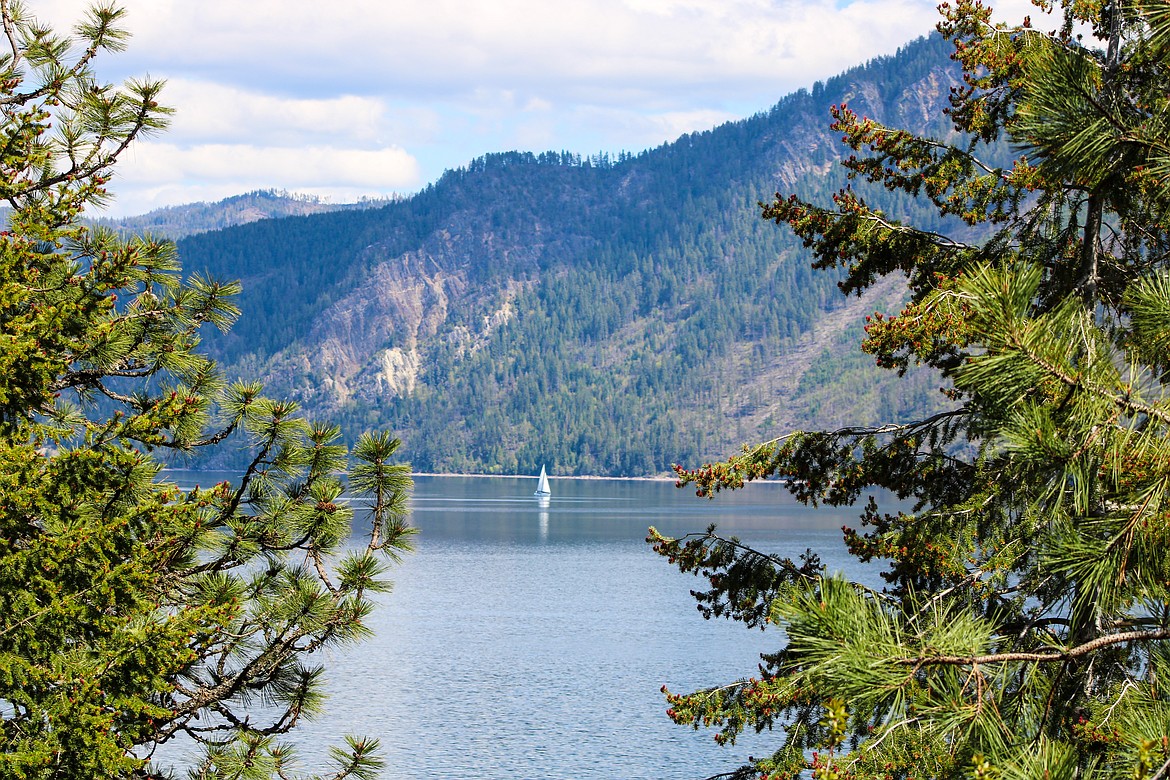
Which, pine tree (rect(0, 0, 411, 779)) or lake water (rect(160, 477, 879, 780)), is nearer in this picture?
pine tree (rect(0, 0, 411, 779))

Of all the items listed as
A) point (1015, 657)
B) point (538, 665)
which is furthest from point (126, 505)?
point (538, 665)

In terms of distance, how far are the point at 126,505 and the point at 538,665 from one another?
4733 cm

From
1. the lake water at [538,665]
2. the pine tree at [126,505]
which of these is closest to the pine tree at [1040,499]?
the pine tree at [126,505]

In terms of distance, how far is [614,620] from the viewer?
66.2 metres

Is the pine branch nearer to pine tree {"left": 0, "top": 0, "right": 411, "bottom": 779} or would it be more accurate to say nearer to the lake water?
pine tree {"left": 0, "top": 0, "right": 411, "bottom": 779}

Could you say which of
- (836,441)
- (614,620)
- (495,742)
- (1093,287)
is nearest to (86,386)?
(836,441)

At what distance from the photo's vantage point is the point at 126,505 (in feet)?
28.1

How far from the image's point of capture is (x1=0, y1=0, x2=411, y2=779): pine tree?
7.60 metres

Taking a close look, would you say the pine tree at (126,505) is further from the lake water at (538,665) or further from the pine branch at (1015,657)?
the lake water at (538,665)

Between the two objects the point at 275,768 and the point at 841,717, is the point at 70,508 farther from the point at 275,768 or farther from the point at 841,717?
the point at 841,717

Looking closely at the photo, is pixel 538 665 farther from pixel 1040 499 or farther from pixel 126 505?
pixel 1040 499

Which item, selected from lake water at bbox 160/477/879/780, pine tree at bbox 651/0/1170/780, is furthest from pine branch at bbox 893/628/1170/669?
lake water at bbox 160/477/879/780

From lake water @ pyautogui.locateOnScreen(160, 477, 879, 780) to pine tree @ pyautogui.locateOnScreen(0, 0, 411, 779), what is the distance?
30.1 feet

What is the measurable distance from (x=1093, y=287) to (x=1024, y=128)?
11.1 feet
